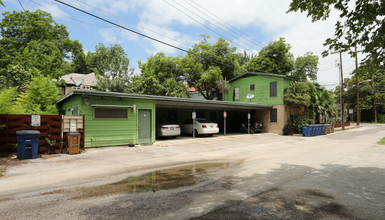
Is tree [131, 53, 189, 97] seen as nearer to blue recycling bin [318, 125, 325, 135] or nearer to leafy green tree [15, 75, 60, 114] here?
leafy green tree [15, 75, 60, 114]

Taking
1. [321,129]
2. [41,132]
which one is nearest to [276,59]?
[321,129]

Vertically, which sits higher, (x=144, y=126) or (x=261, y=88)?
(x=261, y=88)

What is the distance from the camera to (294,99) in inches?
838

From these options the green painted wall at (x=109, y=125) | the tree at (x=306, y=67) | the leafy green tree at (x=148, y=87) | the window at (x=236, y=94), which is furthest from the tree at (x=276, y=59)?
the green painted wall at (x=109, y=125)

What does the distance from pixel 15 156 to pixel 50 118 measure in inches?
73.3

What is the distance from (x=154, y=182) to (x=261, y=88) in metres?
20.7

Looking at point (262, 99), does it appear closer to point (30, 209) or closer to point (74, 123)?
point (74, 123)

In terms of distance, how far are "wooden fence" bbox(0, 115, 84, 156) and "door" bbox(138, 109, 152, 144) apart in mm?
4163

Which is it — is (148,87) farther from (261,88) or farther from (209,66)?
(261,88)

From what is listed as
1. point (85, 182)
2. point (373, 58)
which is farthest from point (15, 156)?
point (373, 58)

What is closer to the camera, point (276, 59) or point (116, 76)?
point (116, 76)

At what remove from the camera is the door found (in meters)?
13.2

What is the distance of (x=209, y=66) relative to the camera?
108 ft

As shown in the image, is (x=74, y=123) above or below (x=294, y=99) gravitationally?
below
